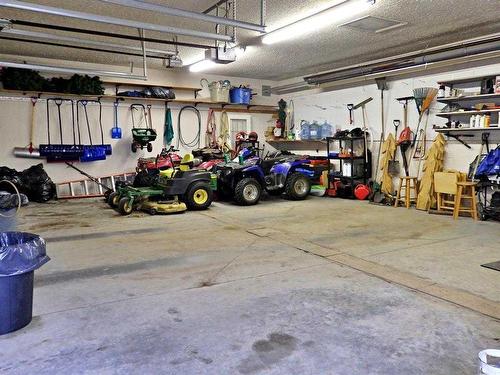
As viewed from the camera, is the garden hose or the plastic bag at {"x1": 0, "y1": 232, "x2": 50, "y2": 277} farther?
the garden hose

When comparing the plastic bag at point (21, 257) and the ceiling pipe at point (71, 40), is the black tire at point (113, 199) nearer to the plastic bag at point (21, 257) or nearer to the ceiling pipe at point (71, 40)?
the ceiling pipe at point (71, 40)

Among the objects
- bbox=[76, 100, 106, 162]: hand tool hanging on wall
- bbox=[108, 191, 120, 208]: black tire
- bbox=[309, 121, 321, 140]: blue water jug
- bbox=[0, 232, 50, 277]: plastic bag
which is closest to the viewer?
bbox=[0, 232, 50, 277]: plastic bag

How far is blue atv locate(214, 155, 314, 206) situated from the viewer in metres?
7.53

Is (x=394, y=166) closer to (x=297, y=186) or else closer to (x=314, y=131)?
(x=297, y=186)

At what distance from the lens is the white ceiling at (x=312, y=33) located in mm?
5301

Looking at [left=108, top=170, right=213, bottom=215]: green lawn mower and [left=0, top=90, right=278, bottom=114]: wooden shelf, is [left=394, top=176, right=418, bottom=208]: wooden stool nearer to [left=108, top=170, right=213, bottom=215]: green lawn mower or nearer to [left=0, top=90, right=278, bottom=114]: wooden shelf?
[left=108, top=170, right=213, bottom=215]: green lawn mower

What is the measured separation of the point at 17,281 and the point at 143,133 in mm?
6855

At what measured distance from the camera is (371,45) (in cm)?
747

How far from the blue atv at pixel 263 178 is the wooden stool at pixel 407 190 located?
1.82 m

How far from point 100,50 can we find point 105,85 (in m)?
1.62

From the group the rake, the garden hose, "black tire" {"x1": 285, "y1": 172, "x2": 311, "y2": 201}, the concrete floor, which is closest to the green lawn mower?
the concrete floor

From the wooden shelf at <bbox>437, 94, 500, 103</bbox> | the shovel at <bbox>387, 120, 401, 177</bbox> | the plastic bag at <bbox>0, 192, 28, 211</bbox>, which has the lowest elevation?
the plastic bag at <bbox>0, 192, 28, 211</bbox>

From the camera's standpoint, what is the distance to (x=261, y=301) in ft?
9.85

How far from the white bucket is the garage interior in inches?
0.6
